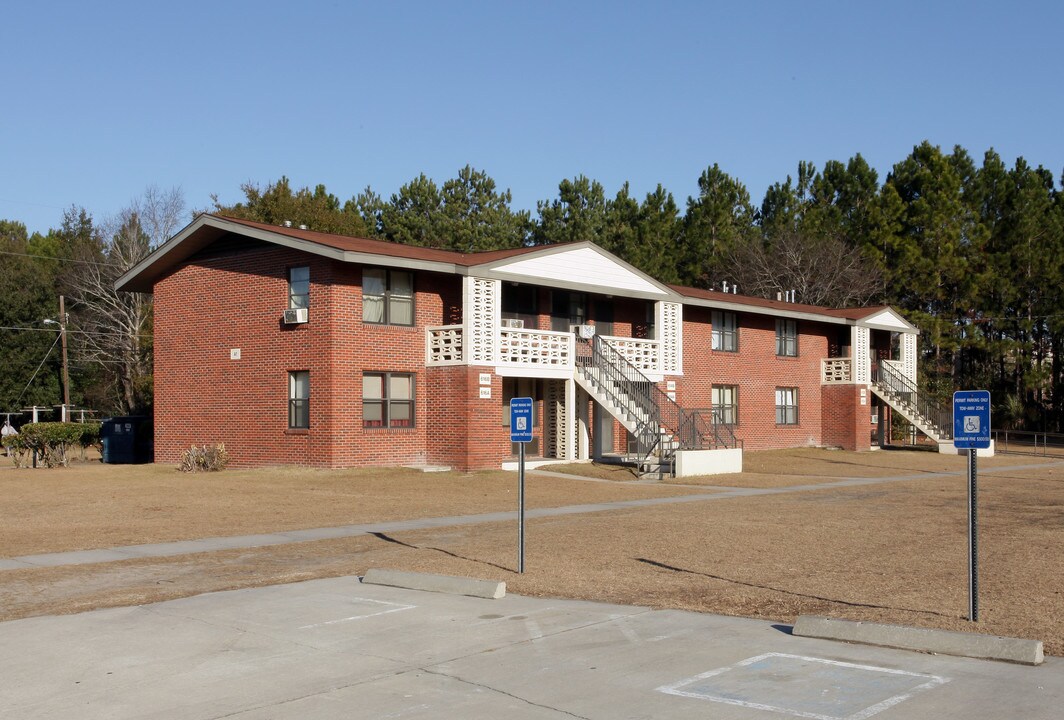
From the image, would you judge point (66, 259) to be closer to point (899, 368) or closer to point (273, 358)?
point (273, 358)

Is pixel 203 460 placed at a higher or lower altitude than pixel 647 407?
lower

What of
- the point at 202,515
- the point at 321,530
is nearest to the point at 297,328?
the point at 202,515

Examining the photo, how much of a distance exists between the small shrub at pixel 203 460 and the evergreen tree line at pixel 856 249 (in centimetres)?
2405

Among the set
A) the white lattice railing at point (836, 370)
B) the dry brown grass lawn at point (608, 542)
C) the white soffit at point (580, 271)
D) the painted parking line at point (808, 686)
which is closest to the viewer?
the painted parking line at point (808, 686)

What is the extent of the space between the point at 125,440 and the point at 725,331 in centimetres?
2169

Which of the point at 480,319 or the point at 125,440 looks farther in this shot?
the point at 125,440

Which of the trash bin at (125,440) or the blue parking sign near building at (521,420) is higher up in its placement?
the blue parking sign near building at (521,420)

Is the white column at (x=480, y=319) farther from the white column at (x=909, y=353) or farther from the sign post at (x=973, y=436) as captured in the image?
the white column at (x=909, y=353)

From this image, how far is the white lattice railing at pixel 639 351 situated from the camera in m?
34.6

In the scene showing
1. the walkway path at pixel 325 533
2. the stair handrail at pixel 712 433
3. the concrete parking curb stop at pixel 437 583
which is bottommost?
the walkway path at pixel 325 533

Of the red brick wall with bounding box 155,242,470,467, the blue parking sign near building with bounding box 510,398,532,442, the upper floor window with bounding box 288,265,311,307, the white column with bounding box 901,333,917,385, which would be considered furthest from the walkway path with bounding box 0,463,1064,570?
the white column with bounding box 901,333,917,385

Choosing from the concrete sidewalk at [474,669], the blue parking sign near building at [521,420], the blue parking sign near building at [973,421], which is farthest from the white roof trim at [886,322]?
the concrete sidewalk at [474,669]

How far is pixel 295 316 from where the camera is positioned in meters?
29.7

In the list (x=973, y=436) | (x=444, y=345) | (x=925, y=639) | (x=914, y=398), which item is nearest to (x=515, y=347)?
(x=444, y=345)
